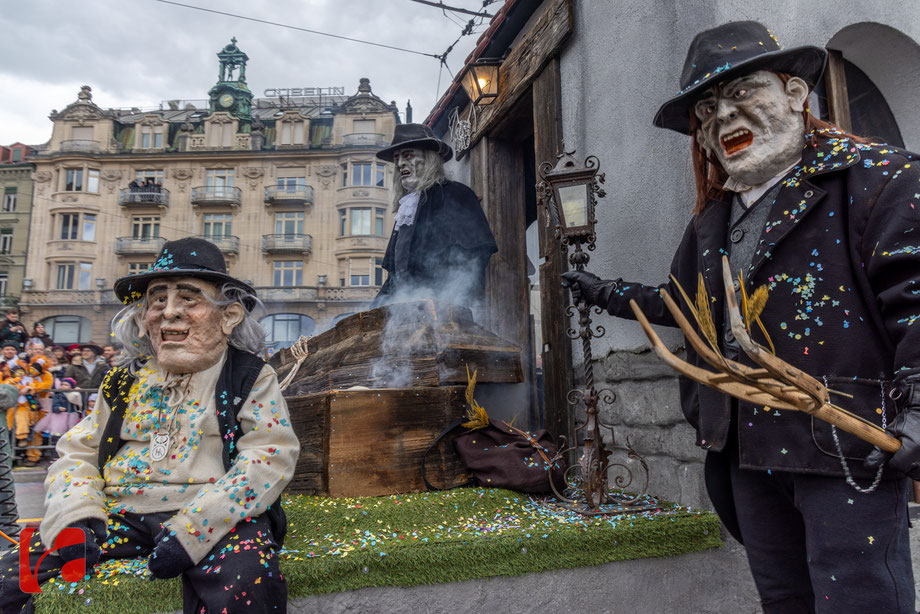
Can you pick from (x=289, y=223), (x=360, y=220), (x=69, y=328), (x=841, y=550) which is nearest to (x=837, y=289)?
(x=841, y=550)

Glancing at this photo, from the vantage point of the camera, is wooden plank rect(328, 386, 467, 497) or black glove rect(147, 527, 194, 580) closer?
black glove rect(147, 527, 194, 580)

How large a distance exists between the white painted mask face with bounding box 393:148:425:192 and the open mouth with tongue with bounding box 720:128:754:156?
9.96 feet

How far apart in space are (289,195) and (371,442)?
84.3ft

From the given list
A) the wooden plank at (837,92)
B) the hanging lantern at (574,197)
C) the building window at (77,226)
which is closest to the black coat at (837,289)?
the hanging lantern at (574,197)

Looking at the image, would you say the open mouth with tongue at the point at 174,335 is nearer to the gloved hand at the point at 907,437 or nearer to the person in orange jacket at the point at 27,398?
the gloved hand at the point at 907,437

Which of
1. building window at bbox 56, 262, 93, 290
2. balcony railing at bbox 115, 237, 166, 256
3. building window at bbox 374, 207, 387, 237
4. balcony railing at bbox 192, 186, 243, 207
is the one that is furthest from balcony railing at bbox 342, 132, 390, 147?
building window at bbox 56, 262, 93, 290

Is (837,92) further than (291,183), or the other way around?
(291,183)

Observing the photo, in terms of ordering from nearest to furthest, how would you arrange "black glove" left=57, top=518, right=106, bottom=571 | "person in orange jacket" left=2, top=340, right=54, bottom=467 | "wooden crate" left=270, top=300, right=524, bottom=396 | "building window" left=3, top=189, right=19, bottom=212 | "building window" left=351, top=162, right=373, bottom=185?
"black glove" left=57, top=518, right=106, bottom=571 → "wooden crate" left=270, top=300, right=524, bottom=396 → "person in orange jacket" left=2, top=340, right=54, bottom=467 → "building window" left=351, top=162, right=373, bottom=185 → "building window" left=3, top=189, right=19, bottom=212

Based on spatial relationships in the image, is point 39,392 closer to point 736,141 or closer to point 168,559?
point 168,559

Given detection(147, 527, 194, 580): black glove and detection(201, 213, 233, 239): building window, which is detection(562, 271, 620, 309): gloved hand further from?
detection(201, 213, 233, 239): building window

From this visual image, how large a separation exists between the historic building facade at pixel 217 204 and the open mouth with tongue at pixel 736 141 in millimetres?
23134

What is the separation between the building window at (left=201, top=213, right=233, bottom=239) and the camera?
27562 millimetres

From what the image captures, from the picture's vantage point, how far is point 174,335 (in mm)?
2174

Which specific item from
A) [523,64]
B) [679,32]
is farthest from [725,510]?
[523,64]
